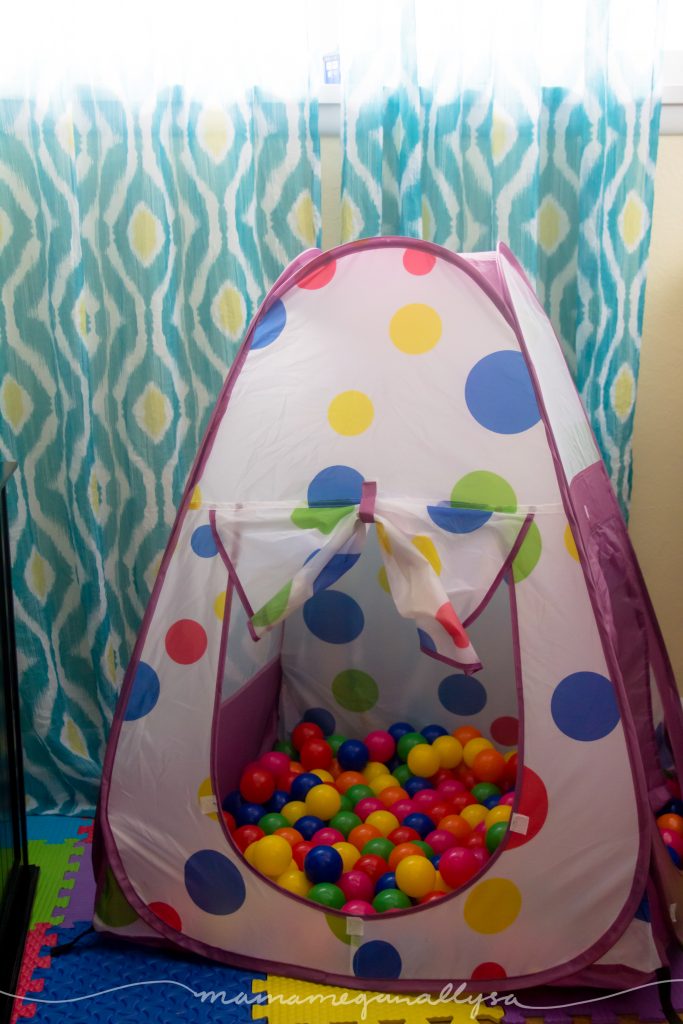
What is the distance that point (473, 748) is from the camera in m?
1.78

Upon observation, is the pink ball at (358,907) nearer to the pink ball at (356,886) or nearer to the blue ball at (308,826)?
the pink ball at (356,886)

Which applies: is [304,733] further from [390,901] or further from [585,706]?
[585,706]

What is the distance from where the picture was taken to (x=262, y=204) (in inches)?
71.0

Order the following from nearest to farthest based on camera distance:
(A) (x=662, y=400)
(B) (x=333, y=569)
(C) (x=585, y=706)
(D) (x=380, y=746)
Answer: (C) (x=585, y=706), (B) (x=333, y=569), (D) (x=380, y=746), (A) (x=662, y=400)

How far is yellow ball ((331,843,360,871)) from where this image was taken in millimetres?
1552

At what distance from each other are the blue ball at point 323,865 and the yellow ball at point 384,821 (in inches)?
6.1

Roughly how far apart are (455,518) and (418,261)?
14.7 inches

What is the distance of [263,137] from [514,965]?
1.39m

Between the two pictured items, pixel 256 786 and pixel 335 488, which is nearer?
pixel 335 488

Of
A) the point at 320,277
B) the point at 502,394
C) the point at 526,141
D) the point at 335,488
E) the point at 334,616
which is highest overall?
the point at 526,141

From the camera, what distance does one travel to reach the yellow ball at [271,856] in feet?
4.90

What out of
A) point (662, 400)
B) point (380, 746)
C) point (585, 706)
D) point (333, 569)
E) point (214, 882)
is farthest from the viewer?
point (662, 400)


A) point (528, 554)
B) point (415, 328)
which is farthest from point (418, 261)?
point (528, 554)

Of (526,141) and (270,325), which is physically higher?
(526,141)
